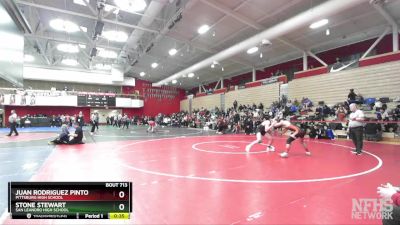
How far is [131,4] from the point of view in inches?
501

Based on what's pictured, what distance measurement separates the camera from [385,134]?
41.1 feet

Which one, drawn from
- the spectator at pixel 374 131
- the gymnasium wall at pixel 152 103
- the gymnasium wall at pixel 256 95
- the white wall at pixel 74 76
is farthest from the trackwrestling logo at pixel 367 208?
the gymnasium wall at pixel 152 103

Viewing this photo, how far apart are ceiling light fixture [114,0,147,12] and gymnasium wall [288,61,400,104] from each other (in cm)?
1348

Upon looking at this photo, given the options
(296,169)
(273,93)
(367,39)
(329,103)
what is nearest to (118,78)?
(273,93)

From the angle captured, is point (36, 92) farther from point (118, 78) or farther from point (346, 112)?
point (346, 112)

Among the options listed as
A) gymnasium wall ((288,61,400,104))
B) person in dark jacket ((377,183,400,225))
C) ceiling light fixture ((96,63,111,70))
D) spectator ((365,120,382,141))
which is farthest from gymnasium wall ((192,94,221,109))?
person in dark jacket ((377,183,400,225))

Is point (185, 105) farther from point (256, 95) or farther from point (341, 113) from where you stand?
point (341, 113)

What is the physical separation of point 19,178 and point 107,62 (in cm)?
2753

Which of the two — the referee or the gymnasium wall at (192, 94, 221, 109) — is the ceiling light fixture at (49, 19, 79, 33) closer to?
the referee

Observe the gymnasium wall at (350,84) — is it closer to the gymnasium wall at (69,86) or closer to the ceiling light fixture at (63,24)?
the ceiling light fixture at (63,24)

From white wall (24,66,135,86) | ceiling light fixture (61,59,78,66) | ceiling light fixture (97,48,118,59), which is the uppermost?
ceiling light fixture (61,59,78,66)
